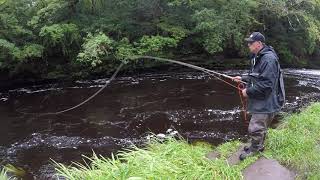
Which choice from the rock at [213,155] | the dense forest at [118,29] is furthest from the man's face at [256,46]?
the dense forest at [118,29]

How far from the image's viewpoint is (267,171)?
5.45 metres

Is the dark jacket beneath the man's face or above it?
beneath

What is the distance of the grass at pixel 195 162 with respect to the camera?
4.88 m

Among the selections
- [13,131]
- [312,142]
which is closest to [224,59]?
[13,131]

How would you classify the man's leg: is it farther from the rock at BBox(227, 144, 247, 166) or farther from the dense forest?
the dense forest

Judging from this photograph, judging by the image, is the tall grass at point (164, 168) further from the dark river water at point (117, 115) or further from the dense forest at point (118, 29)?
the dense forest at point (118, 29)

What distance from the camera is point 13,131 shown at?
10352 mm

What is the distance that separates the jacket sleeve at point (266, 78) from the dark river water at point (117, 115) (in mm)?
3666

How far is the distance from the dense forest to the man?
30.1ft

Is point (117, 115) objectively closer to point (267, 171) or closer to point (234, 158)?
point (234, 158)

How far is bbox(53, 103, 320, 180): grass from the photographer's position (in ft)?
16.0

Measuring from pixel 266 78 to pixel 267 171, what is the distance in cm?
124

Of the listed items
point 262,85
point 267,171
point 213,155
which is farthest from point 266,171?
point 213,155

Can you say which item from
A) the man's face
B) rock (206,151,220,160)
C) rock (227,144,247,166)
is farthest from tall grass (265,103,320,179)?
the man's face
